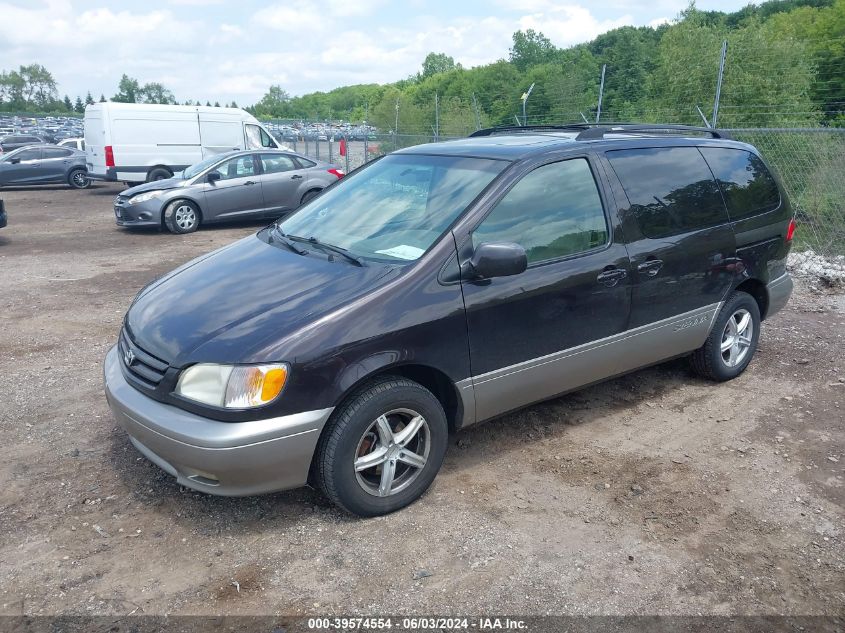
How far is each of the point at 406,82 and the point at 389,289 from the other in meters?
123

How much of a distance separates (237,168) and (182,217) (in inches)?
54.8

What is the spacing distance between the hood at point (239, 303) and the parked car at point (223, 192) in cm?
868

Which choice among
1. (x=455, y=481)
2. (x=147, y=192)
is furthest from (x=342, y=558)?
(x=147, y=192)

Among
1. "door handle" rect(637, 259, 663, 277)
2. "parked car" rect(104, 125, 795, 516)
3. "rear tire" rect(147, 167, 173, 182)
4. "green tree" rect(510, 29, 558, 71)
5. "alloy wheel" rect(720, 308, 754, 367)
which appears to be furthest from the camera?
"green tree" rect(510, 29, 558, 71)

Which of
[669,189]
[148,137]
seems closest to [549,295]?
[669,189]

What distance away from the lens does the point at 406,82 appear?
11994 cm

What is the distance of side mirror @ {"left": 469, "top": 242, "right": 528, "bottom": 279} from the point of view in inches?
139

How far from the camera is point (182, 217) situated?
1252 centimetres

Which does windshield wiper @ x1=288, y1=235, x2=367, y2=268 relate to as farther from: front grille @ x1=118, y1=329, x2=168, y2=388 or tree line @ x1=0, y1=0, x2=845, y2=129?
tree line @ x1=0, y1=0, x2=845, y2=129

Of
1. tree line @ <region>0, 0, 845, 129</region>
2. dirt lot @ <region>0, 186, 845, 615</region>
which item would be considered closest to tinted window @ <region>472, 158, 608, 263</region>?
dirt lot @ <region>0, 186, 845, 615</region>

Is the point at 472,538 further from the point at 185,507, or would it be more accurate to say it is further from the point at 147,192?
the point at 147,192

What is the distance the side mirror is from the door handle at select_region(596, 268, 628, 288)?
0.77 meters

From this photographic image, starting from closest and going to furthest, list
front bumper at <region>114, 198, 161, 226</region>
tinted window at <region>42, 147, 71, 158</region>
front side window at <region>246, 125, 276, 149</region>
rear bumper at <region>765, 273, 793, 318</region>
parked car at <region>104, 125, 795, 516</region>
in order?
parked car at <region>104, 125, 795, 516</region> → rear bumper at <region>765, 273, 793, 318</region> → front bumper at <region>114, 198, 161, 226</region> → front side window at <region>246, 125, 276, 149</region> → tinted window at <region>42, 147, 71, 158</region>

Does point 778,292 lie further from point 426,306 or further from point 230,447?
point 230,447
